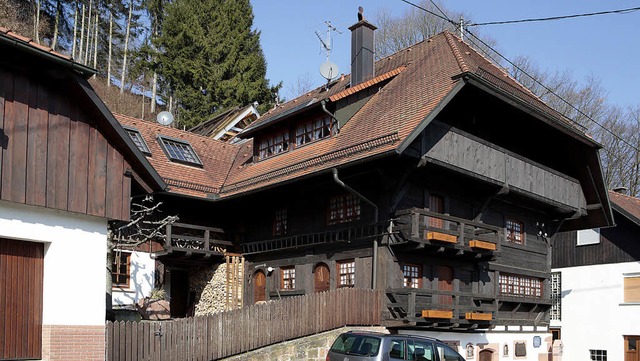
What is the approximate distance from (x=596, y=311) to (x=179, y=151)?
20.4m

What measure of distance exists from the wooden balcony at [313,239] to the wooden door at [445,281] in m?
3.04

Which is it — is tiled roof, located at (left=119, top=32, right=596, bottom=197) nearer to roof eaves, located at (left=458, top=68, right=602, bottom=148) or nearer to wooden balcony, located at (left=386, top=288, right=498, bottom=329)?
roof eaves, located at (left=458, top=68, right=602, bottom=148)

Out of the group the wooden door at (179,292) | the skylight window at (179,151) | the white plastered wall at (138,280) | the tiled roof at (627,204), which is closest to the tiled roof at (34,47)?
the white plastered wall at (138,280)

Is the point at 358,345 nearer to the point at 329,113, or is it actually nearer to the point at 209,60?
the point at 329,113

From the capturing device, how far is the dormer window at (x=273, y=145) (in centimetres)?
2569

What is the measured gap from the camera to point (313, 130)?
24.5 meters

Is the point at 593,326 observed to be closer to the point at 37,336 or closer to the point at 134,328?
the point at 134,328

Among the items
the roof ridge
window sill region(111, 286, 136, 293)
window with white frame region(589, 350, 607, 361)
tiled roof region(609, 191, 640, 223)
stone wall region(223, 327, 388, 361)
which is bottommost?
window with white frame region(589, 350, 607, 361)

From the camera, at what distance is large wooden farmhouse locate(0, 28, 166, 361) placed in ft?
39.8

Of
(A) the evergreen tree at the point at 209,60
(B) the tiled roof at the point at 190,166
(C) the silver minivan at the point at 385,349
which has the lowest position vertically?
(C) the silver minivan at the point at 385,349

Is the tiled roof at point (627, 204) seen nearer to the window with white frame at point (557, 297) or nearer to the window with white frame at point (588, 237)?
the window with white frame at point (588, 237)

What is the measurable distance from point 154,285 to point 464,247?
434 inches

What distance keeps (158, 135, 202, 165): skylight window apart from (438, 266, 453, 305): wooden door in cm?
1075

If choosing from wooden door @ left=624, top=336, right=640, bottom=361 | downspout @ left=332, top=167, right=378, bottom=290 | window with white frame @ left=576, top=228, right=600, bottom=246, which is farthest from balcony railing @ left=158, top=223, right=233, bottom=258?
wooden door @ left=624, top=336, right=640, bottom=361
